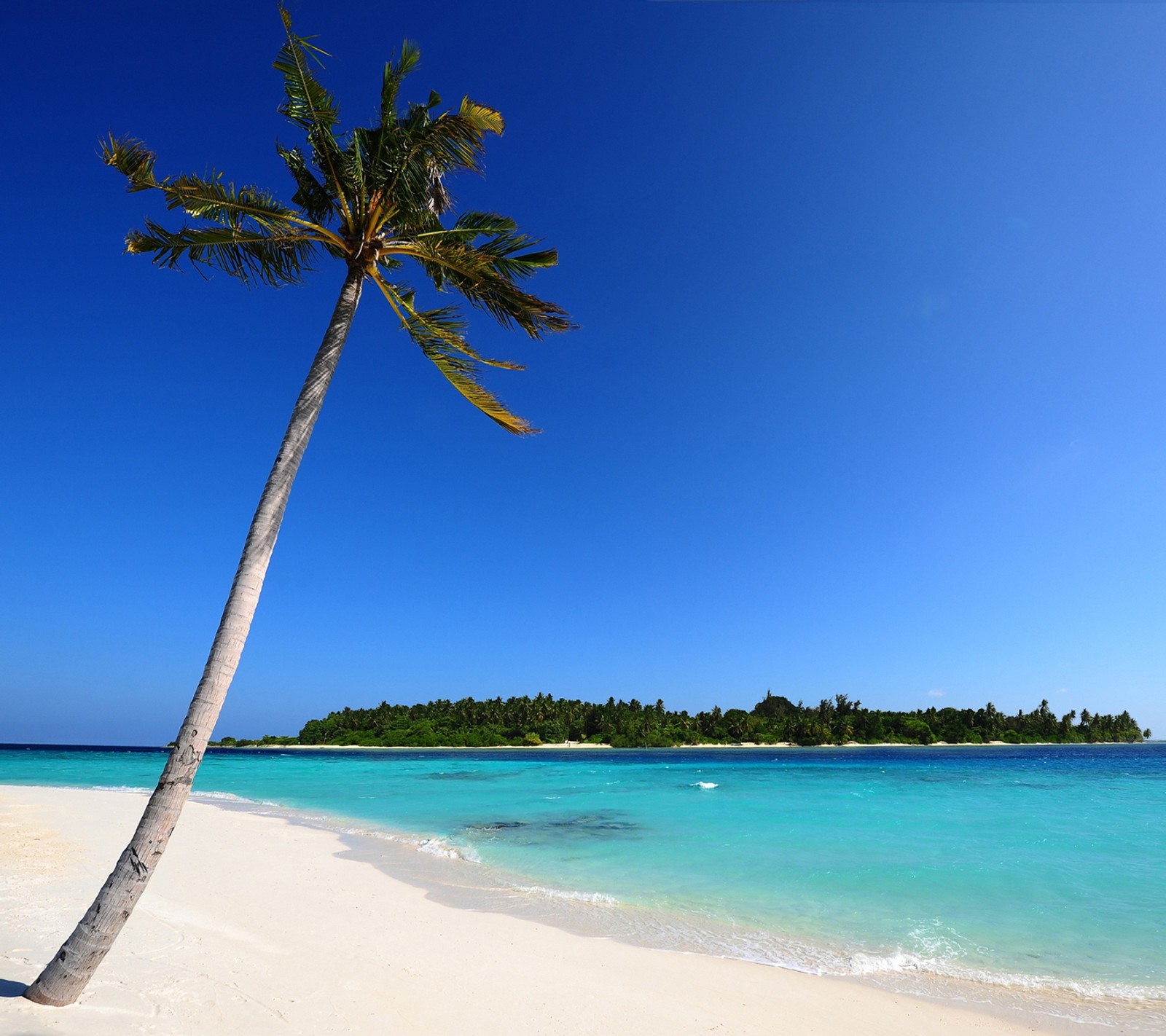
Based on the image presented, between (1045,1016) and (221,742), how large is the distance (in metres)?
194

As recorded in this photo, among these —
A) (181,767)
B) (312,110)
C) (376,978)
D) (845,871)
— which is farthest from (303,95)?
(845,871)

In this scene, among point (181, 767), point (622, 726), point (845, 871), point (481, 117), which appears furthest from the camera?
point (622, 726)

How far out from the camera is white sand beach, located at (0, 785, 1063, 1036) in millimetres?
5133

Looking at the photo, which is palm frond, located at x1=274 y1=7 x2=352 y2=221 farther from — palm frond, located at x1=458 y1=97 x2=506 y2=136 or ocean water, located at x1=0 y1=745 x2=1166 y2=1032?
ocean water, located at x1=0 y1=745 x2=1166 y2=1032

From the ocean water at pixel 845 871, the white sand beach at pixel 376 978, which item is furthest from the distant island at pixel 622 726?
the white sand beach at pixel 376 978

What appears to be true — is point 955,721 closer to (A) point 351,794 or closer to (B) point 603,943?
(A) point 351,794

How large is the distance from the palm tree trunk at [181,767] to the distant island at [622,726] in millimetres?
107961

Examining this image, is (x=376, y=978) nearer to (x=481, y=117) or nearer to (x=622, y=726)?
(x=481, y=117)

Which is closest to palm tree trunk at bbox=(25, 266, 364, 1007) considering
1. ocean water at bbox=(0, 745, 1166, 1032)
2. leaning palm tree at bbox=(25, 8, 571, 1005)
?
leaning palm tree at bbox=(25, 8, 571, 1005)

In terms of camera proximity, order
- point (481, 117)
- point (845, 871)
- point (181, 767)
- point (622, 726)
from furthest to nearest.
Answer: point (622, 726)
point (845, 871)
point (481, 117)
point (181, 767)

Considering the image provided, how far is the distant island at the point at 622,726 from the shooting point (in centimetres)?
11350

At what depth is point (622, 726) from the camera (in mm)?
117375

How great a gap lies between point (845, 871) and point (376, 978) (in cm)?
1011

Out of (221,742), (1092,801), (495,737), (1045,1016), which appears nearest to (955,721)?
(495,737)
